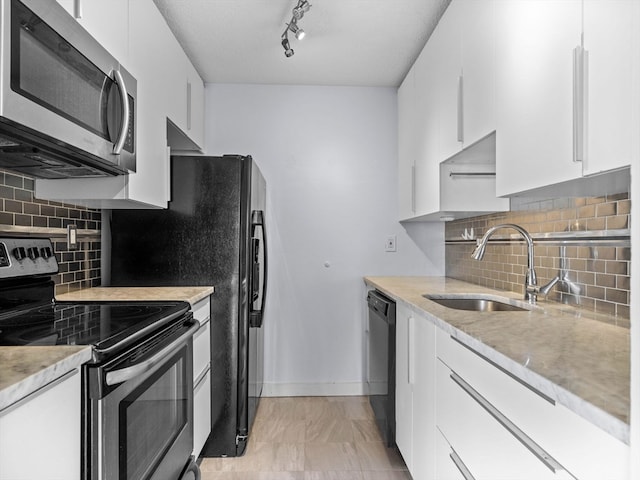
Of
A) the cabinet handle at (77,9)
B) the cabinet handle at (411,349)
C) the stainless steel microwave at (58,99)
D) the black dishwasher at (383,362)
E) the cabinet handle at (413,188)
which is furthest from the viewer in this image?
the cabinet handle at (413,188)

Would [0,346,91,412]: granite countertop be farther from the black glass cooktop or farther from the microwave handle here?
the microwave handle

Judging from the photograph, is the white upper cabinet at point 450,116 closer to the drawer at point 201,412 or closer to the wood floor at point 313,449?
the wood floor at point 313,449

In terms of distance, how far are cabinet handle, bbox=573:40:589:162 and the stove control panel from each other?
1.83 m

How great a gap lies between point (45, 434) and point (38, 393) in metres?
0.09

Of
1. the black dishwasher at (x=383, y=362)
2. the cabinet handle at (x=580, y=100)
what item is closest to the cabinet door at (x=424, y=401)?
the black dishwasher at (x=383, y=362)

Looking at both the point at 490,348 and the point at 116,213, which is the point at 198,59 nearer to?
the point at 116,213

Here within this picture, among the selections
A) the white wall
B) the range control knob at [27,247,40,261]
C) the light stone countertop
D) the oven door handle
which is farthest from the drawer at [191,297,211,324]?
the white wall

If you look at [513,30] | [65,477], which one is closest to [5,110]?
[65,477]

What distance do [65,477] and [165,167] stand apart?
5.00 ft

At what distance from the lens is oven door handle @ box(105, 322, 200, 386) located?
1.09 meters

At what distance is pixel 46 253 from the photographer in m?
1.74

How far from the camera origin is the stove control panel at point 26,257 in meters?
1.50

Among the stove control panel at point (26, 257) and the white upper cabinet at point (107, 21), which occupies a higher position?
the white upper cabinet at point (107, 21)

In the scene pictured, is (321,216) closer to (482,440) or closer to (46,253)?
(46,253)
